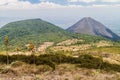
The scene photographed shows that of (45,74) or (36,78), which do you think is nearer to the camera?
(36,78)

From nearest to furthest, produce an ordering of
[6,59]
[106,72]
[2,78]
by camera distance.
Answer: [2,78]
[106,72]
[6,59]

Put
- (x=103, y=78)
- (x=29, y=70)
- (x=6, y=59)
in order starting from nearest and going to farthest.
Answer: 1. (x=103, y=78)
2. (x=29, y=70)
3. (x=6, y=59)

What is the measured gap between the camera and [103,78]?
1607 inches

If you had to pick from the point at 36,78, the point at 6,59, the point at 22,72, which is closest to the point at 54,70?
the point at 22,72

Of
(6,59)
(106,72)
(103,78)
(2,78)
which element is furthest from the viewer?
(6,59)

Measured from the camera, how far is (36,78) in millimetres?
37906

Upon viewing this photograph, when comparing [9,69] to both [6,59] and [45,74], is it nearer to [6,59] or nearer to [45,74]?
[45,74]

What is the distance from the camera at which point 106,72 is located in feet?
159

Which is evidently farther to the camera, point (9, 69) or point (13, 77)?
point (9, 69)

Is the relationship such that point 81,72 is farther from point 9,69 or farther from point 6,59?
point 6,59

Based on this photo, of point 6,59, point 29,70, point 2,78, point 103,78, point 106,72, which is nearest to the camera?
point 2,78

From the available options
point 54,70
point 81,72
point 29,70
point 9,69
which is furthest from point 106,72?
point 9,69

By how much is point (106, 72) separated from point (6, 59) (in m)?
19.2

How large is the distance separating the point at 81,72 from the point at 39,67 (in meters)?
6.82
